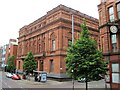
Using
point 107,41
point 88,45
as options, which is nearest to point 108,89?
point 107,41

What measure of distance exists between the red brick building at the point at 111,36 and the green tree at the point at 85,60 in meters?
4.45

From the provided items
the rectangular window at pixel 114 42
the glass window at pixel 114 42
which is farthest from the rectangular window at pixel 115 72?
the glass window at pixel 114 42

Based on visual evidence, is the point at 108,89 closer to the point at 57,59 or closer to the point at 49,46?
the point at 57,59

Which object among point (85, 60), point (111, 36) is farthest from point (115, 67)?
point (85, 60)

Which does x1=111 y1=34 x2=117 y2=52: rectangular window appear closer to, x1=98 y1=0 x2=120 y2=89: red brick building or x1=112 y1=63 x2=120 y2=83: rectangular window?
x1=98 y1=0 x2=120 y2=89: red brick building

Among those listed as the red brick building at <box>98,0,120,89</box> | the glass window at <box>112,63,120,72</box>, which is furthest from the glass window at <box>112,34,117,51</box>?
the glass window at <box>112,63,120,72</box>

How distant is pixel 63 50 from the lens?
126ft

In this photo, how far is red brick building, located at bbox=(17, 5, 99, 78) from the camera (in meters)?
38.4

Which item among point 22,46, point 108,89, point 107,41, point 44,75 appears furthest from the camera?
point 22,46

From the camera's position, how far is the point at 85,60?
1670cm

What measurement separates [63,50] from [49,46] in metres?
4.91

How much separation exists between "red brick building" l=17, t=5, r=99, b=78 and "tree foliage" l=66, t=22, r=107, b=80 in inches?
781

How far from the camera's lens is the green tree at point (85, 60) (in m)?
16.5

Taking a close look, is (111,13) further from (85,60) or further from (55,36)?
(55,36)
